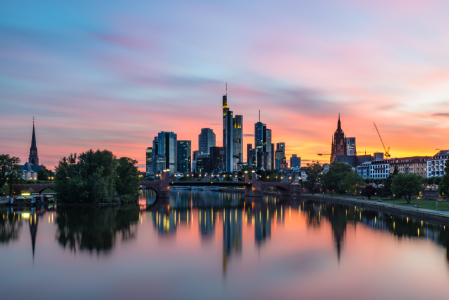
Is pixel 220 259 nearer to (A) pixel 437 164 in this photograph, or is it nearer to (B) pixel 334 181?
(B) pixel 334 181

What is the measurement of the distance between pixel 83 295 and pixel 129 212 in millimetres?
52257

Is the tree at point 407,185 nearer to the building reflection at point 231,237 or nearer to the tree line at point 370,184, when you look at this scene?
the tree line at point 370,184

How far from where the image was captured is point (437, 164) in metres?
159

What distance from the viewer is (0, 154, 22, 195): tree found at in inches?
3647

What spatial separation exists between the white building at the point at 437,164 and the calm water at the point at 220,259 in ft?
341

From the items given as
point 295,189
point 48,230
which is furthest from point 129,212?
point 295,189

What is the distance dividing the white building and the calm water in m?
104

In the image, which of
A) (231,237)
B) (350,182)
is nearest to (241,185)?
(350,182)

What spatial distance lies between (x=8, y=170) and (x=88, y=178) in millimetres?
20940

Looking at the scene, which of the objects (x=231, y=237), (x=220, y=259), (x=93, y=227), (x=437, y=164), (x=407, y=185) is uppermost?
(x=437, y=164)

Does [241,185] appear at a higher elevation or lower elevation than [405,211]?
higher

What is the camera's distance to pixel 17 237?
49688mm

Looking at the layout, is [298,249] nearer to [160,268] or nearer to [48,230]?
[160,268]

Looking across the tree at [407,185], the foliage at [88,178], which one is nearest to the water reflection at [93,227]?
the foliage at [88,178]
